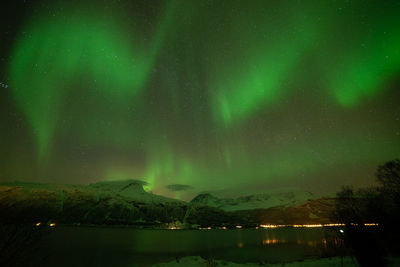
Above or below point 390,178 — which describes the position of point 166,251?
below

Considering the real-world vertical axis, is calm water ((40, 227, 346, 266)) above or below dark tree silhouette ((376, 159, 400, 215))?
below

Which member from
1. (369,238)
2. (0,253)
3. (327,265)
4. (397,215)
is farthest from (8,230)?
(397,215)

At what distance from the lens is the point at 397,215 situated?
22.1m

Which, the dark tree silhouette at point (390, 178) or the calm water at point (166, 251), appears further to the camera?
the calm water at point (166, 251)

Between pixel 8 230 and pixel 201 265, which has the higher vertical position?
pixel 8 230

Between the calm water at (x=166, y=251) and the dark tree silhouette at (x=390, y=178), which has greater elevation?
the dark tree silhouette at (x=390, y=178)

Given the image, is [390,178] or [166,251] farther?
[166,251]

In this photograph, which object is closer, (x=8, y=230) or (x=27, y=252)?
(x=27, y=252)

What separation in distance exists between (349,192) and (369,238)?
811 inches

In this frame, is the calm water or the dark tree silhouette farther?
A: the calm water

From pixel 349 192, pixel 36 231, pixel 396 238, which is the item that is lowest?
pixel 396 238

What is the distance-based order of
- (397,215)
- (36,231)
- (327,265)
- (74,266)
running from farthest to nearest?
(74,266)
(397,215)
(327,265)
(36,231)

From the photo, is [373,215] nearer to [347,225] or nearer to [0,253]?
[347,225]

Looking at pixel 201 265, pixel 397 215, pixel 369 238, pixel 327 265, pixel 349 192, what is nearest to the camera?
pixel 369 238
